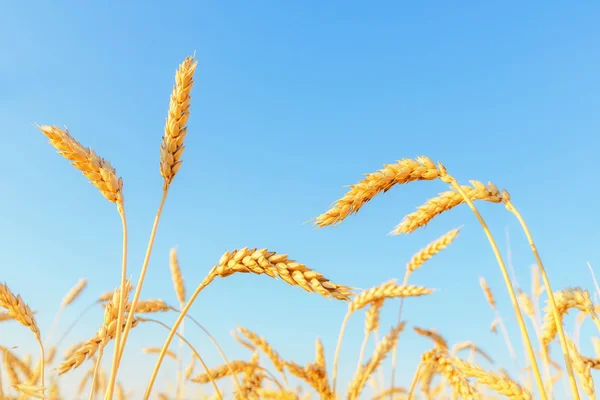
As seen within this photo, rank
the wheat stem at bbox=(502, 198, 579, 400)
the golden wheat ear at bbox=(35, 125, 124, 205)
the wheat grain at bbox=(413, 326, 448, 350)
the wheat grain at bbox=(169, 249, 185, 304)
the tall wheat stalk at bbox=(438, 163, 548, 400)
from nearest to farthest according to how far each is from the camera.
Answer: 1. the tall wheat stalk at bbox=(438, 163, 548, 400)
2. the wheat stem at bbox=(502, 198, 579, 400)
3. the golden wheat ear at bbox=(35, 125, 124, 205)
4. the wheat grain at bbox=(413, 326, 448, 350)
5. the wheat grain at bbox=(169, 249, 185, 304)

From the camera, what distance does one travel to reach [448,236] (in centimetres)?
433

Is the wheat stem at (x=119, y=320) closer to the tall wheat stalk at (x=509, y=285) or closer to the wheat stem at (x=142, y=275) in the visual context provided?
the wheat stem at (x=142, y=275)

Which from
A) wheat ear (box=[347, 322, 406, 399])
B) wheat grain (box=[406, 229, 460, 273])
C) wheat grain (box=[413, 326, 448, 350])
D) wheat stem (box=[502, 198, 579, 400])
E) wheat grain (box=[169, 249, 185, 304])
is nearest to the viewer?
wheat stem (box=[502, 198, 579, 400])

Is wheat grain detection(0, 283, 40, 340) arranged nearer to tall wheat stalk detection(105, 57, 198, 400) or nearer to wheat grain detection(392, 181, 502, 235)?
tall wheat stalk detection(105, 57, 198, 400)

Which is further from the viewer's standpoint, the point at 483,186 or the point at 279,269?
the point at 483,186

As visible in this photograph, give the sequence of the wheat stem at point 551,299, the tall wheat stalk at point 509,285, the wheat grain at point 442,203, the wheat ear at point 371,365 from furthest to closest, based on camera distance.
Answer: the wheat ear at point 371,365
the wheat grain at point 442,203
the wheat stem at point 551,299
the tall wheat stalk at point 509,285

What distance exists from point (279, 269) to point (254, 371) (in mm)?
2476

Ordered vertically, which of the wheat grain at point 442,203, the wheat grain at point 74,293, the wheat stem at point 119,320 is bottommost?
the wheat stem at point 119,320

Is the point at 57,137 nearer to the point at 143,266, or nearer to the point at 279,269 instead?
the point at 143,266

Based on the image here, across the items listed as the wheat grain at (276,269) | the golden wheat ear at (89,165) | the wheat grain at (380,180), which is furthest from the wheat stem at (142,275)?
the wheat grain at (380,180)

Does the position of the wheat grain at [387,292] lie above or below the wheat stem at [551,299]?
above

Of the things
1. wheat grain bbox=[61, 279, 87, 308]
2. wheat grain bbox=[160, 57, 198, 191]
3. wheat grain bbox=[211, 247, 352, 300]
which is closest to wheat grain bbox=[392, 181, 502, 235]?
wheat grain bbox=[211, 247, 352, 300]

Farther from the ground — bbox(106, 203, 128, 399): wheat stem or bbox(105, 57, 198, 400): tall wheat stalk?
bbox(105, 57, 198, 400): tall wheat stalk

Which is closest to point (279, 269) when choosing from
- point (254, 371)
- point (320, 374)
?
point (320, 374)
